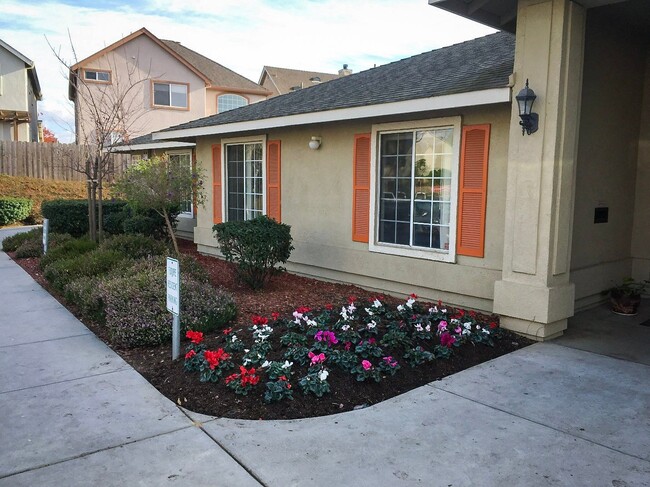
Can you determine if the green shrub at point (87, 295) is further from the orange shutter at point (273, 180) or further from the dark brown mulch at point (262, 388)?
the orange shutter at point (273, 180)

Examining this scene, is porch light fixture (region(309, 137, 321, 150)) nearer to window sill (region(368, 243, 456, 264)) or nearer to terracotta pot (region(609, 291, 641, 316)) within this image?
window sill (region(368, 243, 456, 264))

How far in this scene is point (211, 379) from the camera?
4.46m

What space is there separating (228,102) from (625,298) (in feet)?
97.0

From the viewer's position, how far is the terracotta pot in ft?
22.5

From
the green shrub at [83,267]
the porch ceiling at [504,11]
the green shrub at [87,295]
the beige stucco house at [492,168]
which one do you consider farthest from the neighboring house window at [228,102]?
the porch ceiling at [504,11]

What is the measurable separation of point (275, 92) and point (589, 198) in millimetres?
35697

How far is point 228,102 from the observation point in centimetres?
3319

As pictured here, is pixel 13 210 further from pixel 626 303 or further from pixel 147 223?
pixel 626 303

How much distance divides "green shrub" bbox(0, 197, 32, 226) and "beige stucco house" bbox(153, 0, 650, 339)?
13.0 m

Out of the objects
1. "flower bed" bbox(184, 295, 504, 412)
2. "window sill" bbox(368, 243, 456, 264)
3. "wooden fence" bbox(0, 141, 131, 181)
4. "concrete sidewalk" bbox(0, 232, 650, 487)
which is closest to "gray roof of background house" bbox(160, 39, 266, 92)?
"wooden fence" bbox(0, 141, 131, 181)

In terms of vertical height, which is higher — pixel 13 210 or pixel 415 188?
pixel 415 188

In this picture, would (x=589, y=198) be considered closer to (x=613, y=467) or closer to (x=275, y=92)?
(x=613, y=467)

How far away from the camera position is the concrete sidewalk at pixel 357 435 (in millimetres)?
3189

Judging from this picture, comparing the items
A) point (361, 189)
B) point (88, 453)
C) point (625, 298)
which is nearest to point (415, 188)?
point (361, 189)
